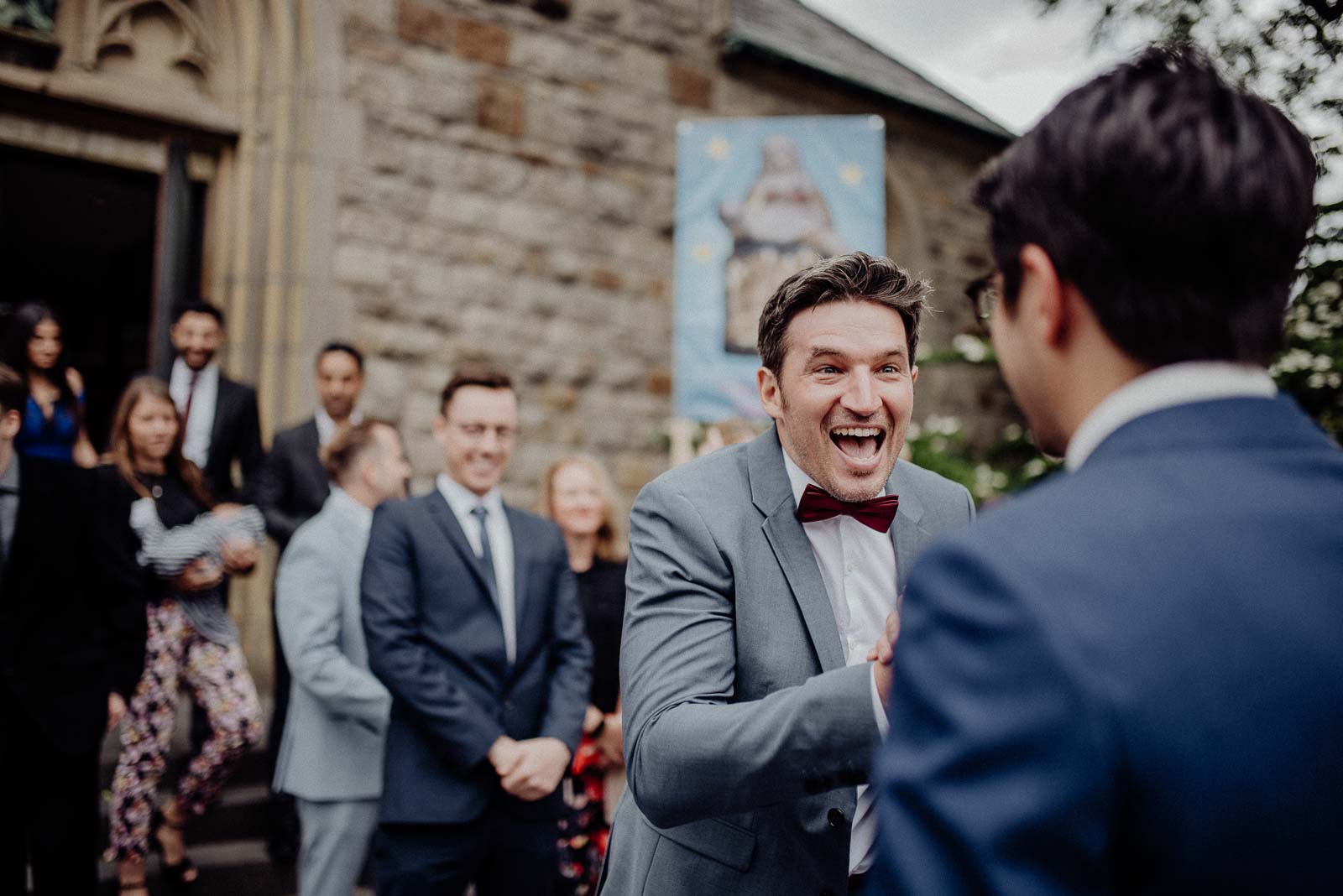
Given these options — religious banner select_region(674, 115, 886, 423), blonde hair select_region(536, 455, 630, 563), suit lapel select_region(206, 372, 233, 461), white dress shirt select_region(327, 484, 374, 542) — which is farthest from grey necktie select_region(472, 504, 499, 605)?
religious banner select_region(674, 115, 886, 423)

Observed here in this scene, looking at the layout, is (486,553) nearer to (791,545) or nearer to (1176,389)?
(791,545)

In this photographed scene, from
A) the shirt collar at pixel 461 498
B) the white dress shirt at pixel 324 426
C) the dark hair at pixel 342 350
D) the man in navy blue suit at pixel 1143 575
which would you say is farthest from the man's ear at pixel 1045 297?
the dark hair at pixel 342 350

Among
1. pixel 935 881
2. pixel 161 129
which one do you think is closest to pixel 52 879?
pixel 935 881

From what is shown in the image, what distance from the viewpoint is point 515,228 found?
7.88 metres

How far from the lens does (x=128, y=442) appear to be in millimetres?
4992

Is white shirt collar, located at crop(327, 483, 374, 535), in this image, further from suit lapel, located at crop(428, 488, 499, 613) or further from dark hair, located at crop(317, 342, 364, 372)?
dark hair, located at crop(317, 342, 364, 372)

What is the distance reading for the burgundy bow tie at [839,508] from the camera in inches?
77.9

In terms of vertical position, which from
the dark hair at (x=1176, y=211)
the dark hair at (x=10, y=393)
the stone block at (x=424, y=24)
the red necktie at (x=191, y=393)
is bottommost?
the dark hair at (x=1176, y=211)

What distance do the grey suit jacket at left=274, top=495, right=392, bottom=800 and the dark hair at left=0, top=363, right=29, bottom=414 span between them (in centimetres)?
104

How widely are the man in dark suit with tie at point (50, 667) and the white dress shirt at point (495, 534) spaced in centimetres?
134

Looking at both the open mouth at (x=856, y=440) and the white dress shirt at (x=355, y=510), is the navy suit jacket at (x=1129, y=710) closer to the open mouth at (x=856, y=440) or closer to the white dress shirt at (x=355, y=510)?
the open mouth at (x=856, y=440)

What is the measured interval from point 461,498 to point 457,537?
212 mm

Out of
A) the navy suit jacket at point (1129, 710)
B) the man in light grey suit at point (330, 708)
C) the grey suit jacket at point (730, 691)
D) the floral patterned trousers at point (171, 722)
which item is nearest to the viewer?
the navy suit jacket at point (1129, 710)

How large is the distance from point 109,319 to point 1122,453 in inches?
433
